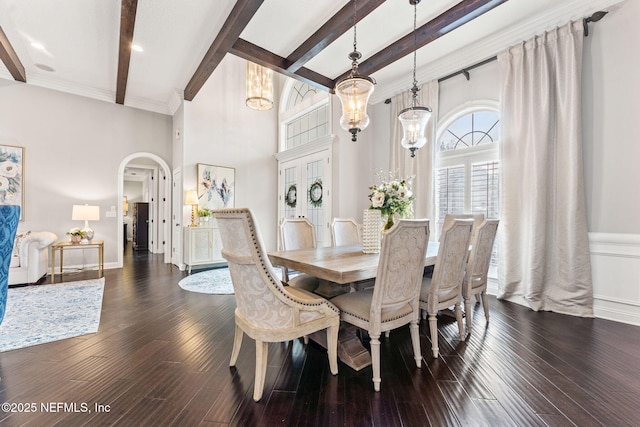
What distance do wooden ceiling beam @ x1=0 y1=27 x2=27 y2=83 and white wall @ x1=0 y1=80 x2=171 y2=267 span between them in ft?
0.90

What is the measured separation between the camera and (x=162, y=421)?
1.37 m

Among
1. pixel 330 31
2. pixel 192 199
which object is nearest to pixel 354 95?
pixel 330 31

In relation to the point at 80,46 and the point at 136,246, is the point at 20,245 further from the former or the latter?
the point at 136,246

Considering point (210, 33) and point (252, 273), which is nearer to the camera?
point (252, 273)

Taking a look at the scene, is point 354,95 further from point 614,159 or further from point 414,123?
point 614,159

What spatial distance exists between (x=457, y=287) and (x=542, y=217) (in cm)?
168

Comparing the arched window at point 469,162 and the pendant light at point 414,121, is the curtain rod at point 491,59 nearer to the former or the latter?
the arched window at point 469,162

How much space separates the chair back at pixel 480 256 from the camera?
93.7 inches

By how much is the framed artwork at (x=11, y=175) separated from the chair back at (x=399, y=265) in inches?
232

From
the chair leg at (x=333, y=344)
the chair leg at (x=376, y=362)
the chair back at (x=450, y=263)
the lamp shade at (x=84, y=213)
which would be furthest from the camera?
the lamp shade at (x=84, y=213)

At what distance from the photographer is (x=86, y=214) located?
4.43 metres

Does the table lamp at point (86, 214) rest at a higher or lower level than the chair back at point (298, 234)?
higher

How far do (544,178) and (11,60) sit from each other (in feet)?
23.8

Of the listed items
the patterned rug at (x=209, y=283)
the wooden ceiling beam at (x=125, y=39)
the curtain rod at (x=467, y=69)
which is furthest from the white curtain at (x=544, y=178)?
the wooden ceiling beam at (x=125, y=39)
